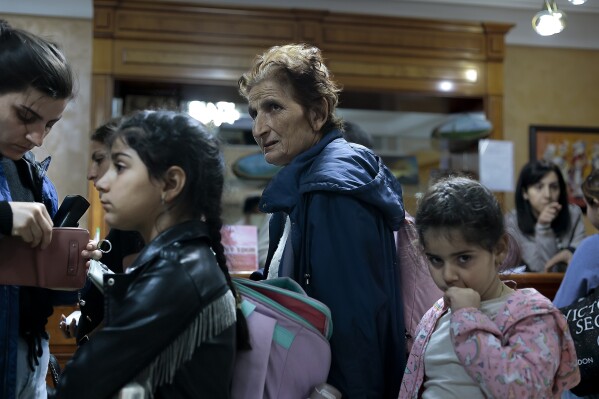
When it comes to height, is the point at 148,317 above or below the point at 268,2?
below

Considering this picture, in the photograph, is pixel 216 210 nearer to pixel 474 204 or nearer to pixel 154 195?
pixel 154 195

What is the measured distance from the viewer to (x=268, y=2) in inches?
221

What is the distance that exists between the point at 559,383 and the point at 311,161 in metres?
0.77

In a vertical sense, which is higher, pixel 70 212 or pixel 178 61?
pixel 178 61

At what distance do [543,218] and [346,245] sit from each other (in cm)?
274

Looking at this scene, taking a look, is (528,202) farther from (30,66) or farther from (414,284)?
(30,66)

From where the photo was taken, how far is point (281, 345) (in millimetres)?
1504

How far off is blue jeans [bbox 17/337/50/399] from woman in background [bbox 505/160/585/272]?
2.89 m

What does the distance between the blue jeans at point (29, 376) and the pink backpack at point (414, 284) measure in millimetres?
892

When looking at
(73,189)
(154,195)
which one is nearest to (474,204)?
(154,195)

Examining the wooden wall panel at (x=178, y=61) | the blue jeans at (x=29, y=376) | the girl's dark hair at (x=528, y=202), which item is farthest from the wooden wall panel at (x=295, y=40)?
the blue jeans at (x=29, y=376)

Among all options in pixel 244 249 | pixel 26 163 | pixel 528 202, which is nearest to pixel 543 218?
pixel 528 202

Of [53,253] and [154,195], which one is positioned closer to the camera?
[154,195]

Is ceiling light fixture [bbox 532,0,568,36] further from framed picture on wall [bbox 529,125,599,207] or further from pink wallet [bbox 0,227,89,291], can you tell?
framed picture on wall [bbox 529,125,599,207]
